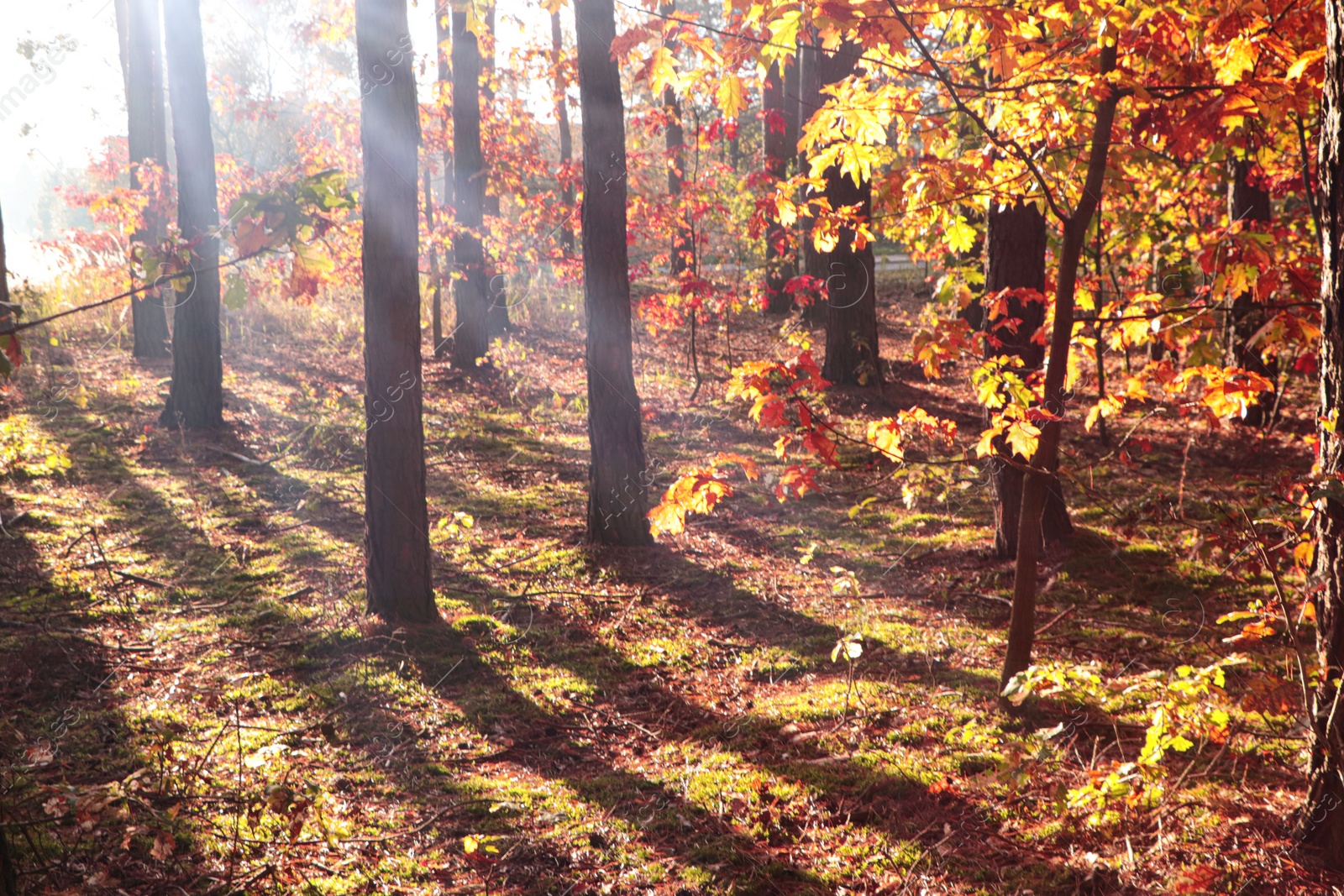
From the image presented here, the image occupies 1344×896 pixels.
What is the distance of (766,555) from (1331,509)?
165 inches

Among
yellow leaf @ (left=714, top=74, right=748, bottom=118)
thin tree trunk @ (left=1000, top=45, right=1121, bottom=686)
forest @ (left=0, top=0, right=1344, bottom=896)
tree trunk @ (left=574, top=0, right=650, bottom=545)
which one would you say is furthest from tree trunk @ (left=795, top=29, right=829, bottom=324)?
thin tree trunk @ (left=1000, top=45, right=1121, bottom=686)

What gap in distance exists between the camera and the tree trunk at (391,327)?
4609mm

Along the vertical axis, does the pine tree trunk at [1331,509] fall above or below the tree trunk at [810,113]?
below

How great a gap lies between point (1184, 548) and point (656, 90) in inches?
173

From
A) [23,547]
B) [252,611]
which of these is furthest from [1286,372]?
[23,547]

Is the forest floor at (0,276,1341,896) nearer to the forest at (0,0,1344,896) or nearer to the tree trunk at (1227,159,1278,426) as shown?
the forest at (0,0,1344,896)

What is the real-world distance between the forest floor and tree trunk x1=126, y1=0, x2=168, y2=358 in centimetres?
429

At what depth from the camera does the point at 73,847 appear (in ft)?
8.94

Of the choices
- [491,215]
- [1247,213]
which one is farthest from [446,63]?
[1247,213]

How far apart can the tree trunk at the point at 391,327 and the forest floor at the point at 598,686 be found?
35 centimetres

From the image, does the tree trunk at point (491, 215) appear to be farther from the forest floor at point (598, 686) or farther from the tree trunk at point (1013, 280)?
the tree trunk at point (1013, 280)

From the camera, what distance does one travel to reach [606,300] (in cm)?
607

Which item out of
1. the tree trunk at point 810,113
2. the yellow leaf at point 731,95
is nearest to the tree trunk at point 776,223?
the tree trunk at point 810,113

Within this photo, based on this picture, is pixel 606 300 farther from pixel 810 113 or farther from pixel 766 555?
pixel 810 113
